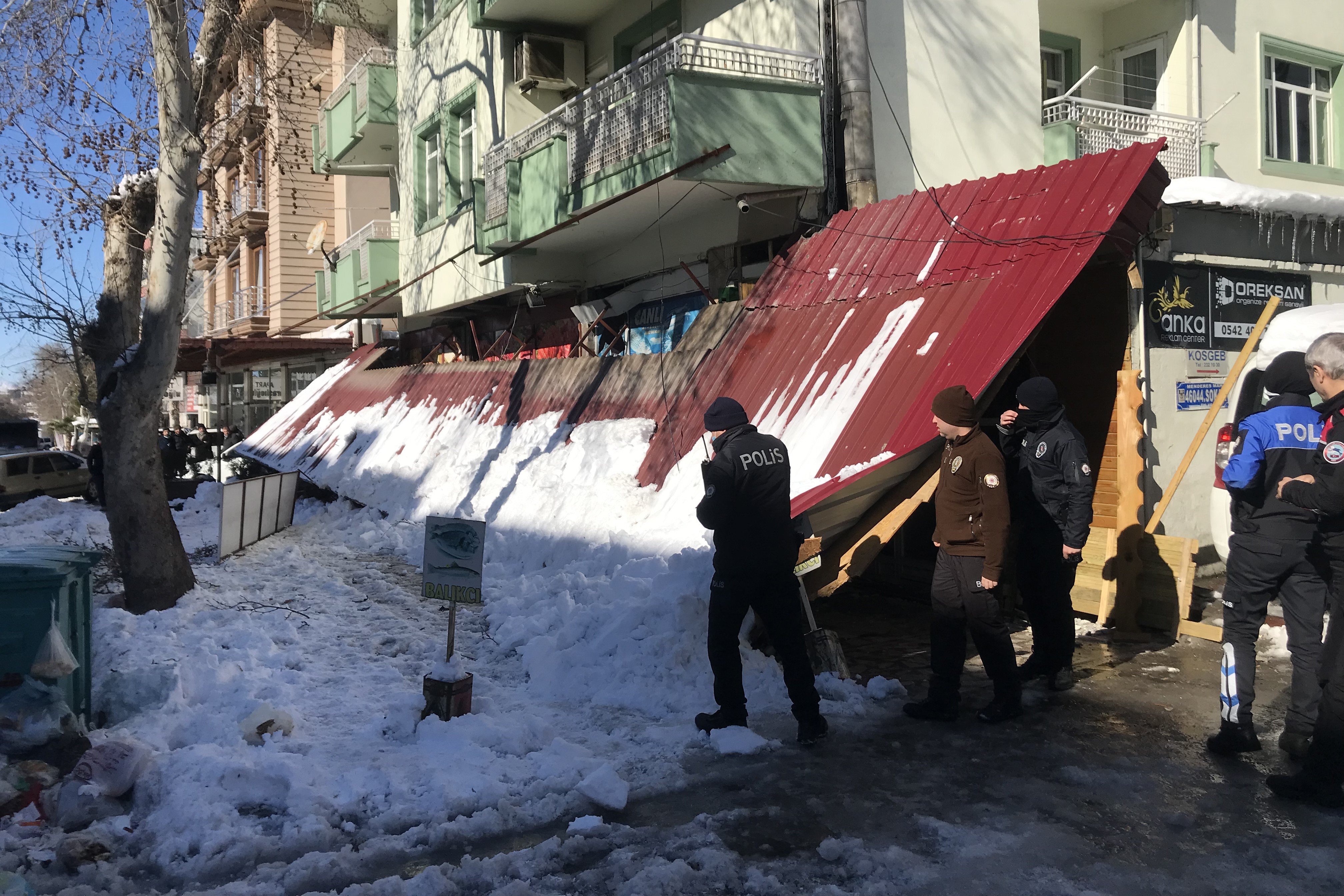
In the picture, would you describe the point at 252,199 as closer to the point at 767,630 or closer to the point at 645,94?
the point at 645,94

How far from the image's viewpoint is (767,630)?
5.39 metres

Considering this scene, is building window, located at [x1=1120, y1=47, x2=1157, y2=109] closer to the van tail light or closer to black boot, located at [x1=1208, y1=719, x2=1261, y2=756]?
the van tail light

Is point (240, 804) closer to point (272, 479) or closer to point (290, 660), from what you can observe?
point (290, 660)

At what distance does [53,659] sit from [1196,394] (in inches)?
362

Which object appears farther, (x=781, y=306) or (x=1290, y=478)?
(x=781, y=306)

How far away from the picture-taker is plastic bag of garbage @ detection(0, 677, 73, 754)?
4.77 m

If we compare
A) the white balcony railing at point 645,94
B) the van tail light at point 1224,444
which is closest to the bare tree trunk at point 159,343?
the white balcony railing at point 645,94

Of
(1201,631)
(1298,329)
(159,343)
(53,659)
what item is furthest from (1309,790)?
(159,343)

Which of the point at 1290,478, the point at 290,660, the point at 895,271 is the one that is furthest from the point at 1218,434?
the point at 290,660

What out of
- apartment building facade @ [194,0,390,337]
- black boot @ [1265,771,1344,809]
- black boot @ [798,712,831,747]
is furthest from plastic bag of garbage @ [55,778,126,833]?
apartment building facade @ [194,0,390,337]

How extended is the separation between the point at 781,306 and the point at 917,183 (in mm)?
3472

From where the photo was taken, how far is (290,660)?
677 cm

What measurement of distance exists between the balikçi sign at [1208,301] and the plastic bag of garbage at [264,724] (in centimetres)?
765

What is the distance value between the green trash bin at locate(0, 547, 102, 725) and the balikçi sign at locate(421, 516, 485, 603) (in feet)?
6.17
